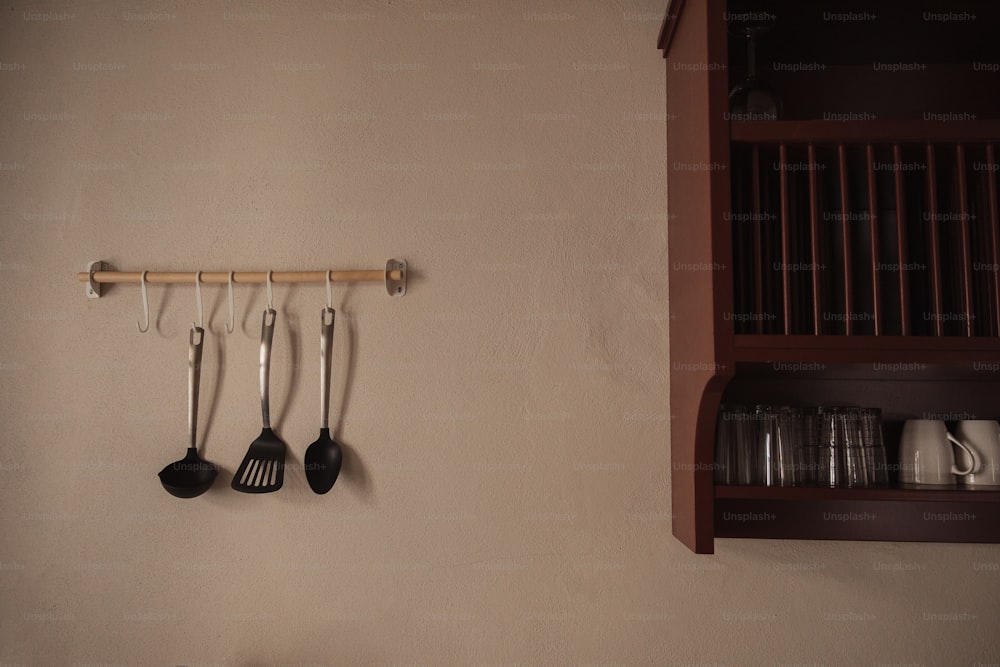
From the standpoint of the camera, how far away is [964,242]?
117 cm

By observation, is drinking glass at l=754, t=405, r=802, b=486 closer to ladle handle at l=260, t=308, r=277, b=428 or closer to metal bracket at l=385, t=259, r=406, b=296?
metal bracket at l=385, t=259, r=406, b=296

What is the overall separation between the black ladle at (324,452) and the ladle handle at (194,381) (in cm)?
23

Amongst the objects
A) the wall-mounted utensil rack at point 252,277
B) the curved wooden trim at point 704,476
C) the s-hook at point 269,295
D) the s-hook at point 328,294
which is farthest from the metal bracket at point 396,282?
the curved wooden trim at point 704,476

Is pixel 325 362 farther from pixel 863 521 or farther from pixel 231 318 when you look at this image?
pixel 863 521

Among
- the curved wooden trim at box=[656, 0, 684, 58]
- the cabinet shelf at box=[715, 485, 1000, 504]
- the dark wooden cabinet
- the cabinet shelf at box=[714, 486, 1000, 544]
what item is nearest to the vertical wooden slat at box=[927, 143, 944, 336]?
the dark wooden cabinet

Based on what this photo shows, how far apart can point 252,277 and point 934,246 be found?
1205 mm

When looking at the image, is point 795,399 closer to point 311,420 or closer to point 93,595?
point 311,420

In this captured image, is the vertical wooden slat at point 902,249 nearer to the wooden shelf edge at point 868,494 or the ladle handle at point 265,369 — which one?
the wooden shelf edge at point 868,494

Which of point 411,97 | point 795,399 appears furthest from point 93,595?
point 795,399

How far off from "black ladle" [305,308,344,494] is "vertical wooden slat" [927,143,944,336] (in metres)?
1.05

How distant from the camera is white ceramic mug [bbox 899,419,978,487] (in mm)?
1242

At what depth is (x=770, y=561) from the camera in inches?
55.1

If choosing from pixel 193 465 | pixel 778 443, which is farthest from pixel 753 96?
pixel 193 465

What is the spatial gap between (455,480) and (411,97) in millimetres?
788
